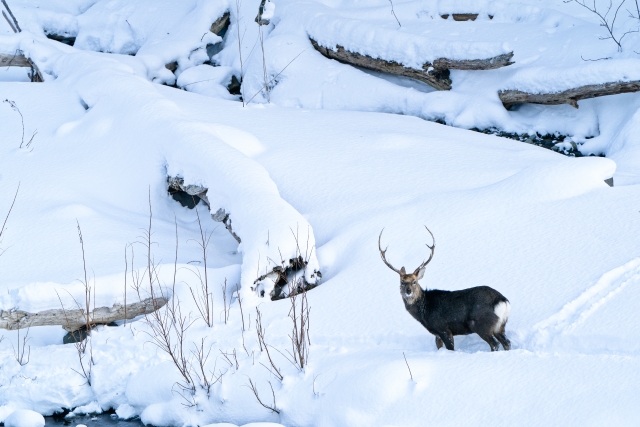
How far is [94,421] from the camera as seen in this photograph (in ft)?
17.8

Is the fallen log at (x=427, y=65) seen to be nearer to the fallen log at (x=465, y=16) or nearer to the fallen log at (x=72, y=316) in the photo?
the fallen log at (x=465, y=16)

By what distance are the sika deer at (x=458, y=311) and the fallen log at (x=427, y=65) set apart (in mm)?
5598

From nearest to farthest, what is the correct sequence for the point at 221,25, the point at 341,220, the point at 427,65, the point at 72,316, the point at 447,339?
the point at 447,339, the point at 72,316, the point at 341,220, the point at 427,65, the point at 221,25

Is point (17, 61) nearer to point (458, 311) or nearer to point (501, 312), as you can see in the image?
point (458, 311)

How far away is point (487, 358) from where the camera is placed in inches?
184

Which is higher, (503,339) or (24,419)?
(503,339)

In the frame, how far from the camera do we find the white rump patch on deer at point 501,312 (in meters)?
4.72

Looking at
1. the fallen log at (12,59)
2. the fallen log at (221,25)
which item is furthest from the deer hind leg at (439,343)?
the fallen log at (221,25)

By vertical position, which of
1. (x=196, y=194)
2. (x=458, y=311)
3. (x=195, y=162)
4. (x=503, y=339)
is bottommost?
(x=196, y=194)

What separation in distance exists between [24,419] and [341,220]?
3.38 metres

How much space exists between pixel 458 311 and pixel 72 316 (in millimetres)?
3464

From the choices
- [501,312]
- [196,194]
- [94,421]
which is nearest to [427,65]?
[196,194]

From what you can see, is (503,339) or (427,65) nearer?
(503,339)

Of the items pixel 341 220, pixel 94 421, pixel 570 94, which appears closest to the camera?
pixel 94 421
